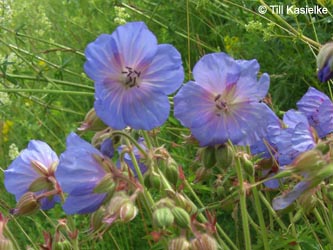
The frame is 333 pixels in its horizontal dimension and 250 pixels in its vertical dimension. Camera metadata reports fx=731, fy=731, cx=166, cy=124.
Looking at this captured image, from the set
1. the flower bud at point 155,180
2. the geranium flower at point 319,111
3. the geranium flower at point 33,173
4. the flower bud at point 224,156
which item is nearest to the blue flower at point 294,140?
the geranium flower at point 319,111

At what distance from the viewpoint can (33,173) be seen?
1.19 metres

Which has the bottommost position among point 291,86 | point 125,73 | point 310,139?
point 291,86

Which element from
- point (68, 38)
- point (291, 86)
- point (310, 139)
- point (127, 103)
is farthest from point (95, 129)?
point (68, 38)

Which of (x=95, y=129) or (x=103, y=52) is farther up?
(x=103, y=52)

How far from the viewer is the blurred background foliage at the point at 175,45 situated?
2225mm

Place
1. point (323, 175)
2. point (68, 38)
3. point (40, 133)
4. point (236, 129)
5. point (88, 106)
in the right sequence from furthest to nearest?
1. point (68, 38)
2. point (88, 106)
3. point (40, 133)
4. point (236, 129)
5. point (323, 175)

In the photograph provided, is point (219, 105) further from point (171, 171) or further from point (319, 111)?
point (319, 111)

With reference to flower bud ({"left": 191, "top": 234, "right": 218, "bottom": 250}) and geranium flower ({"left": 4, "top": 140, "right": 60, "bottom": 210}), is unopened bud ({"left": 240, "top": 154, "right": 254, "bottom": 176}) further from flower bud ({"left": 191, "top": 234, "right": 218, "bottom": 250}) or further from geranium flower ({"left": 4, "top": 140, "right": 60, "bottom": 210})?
geranium flower ({"left": 4, "top": 140, "right": 60, "bottom": 210})

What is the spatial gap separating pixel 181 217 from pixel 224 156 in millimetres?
133

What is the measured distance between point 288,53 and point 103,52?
161 centimetres

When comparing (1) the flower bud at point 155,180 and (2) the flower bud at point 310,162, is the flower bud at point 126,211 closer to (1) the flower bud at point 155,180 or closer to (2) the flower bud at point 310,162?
(1) the flower bud at point 155,180

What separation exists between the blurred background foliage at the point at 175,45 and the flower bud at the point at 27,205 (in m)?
0.68

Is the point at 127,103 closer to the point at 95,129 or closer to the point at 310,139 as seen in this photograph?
the point at 95,129

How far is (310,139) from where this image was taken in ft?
3.75
